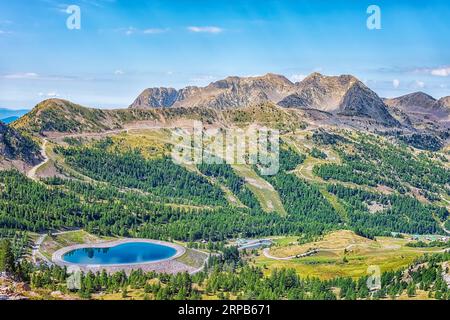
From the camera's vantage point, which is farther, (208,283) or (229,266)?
(229,266)

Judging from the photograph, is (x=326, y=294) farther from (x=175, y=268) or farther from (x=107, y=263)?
(x=107, y=263)
